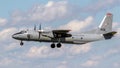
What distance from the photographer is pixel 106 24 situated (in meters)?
101

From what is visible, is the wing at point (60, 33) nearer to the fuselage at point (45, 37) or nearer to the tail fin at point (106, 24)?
the fuselage at point (45, 37)

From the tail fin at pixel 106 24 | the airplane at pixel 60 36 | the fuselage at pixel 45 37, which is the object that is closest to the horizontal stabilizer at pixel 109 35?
the airplane at pixel 60 36

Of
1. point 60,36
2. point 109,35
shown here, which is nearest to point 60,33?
point 60,36

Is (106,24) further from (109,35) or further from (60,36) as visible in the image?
(60,36)

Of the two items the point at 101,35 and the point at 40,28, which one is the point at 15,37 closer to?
the point at 40,28

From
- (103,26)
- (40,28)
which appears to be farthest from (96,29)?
(40,28)

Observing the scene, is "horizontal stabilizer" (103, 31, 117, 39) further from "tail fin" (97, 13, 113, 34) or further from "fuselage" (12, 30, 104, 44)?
"fuselage" (12, 30, 104, 44)

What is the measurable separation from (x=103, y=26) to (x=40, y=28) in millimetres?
17256

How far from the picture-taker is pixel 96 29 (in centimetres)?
10006

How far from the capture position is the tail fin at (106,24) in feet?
328

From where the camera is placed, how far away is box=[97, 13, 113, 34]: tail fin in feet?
328

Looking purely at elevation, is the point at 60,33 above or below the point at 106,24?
below

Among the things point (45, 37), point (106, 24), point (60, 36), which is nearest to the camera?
point (45, 37)

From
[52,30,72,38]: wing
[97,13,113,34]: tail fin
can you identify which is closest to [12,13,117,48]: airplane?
[52,30,72,38]: wing
